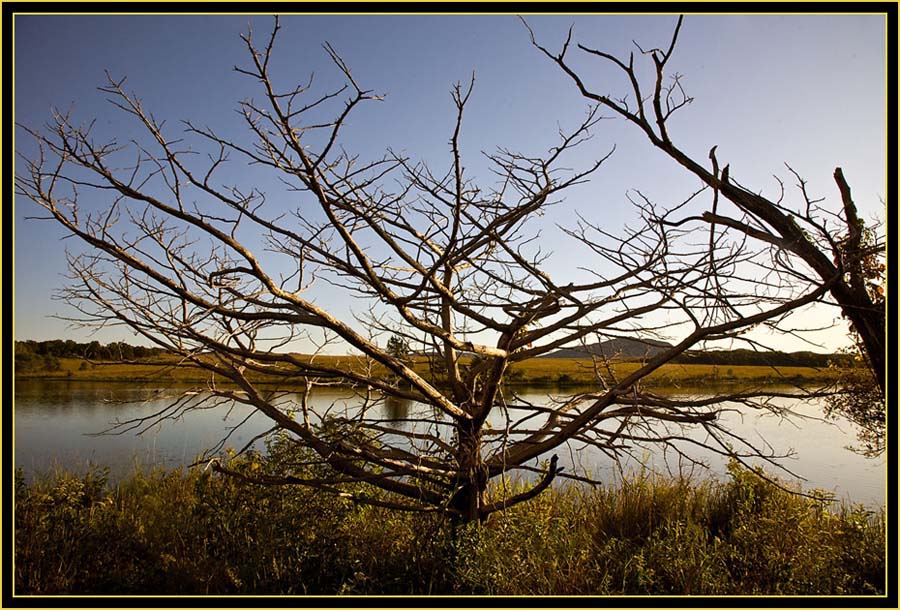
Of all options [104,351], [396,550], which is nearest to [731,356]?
[396,550]

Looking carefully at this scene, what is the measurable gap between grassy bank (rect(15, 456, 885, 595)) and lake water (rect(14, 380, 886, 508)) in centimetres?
56

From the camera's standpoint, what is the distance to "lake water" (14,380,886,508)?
184 inches

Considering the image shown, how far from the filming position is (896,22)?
247cm

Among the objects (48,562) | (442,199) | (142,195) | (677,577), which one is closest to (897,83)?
(442,199)

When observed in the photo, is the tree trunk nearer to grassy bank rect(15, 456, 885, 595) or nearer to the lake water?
grassy bank rect(15, 456, 885, 595)

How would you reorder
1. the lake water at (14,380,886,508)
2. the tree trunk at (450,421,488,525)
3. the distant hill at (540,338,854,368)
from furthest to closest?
the lake water at (14,380,886,508)
the tree trunk at (450,421,488,525)
the distant hill at (540,338,854,368)

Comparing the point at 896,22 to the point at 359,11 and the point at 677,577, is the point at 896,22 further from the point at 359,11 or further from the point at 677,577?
the point at 677,577

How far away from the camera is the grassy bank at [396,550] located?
328 cm

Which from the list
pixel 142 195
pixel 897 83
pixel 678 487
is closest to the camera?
pixel 897 83

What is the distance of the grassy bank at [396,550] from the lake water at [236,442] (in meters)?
0.56

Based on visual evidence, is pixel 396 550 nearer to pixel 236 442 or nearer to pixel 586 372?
pixel 586 372

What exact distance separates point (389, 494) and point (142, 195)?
114 inches

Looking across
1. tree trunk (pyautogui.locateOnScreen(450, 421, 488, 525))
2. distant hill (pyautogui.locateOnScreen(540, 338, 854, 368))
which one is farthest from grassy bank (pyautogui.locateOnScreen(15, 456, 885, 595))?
distant hill (pyautogui.locateOnScreen(540, 338, 854, 368))

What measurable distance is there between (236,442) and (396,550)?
254cm
